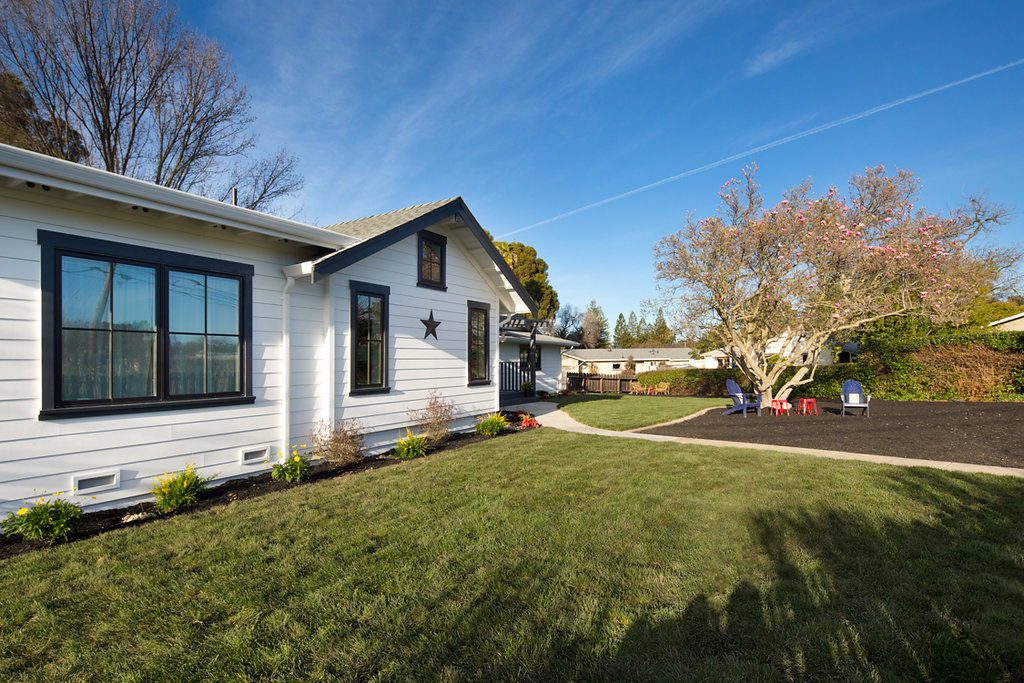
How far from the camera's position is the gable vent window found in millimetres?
4793

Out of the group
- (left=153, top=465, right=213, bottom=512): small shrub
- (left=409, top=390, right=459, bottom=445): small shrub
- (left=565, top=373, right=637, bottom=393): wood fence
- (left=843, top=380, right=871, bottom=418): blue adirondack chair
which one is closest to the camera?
(left=153, top=465, right=213, bottom=512): small shrub

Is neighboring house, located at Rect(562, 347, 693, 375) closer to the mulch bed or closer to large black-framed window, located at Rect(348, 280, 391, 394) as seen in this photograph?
large black-framed window, located at Rect(348, 280, 391, 394)

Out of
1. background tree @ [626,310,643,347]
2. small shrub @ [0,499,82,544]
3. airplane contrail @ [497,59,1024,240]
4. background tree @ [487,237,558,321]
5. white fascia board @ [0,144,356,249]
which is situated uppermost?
airplane contrail @ [497,59,1024,240]

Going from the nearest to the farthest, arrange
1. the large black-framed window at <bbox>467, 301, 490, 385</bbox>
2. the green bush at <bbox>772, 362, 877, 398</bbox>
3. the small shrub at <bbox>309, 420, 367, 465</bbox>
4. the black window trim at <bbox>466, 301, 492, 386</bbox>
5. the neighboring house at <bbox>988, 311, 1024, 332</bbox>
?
the small shrub at <bbox>309, 420, 367, 465</bbox> < the black window trim at <bbox>466, 301, 492, 386</bbox> < the large black-framed window at <bbox>467, 301, 490, 385</bbox> < the green bush at <bbox>772, 362, 877, 398</bbox> < the neighboring house at <bbox>988, 311, 1024, 332</bbox>

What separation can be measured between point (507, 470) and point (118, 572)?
4.34 metres

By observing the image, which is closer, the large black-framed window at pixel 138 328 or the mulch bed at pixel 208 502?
the mulch bed at pixel 208 502

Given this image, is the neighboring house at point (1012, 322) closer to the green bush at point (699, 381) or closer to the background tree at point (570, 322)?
the green bush at point (699, 381)

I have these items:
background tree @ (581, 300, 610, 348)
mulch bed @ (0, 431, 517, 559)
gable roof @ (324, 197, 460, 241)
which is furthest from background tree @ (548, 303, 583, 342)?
mulch bed @ (0, 431, 517, 559)

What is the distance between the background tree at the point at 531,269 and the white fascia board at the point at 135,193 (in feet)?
93.2

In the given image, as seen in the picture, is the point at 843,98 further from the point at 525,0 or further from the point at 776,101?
the point at 525,0

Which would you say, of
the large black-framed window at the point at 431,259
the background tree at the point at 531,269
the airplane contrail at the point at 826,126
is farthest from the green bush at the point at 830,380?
the background tree at the point at 531,269

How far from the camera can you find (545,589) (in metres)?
3.24

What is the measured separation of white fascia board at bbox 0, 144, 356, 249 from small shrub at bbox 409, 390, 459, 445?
11.8 feet

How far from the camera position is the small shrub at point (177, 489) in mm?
5070
